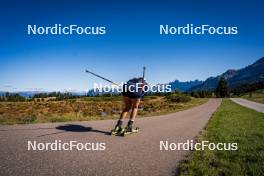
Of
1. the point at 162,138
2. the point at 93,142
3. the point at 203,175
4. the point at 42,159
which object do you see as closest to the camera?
the point at 203,175

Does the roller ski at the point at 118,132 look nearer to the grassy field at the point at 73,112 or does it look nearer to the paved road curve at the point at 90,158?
the paved road curve at the point at 90,158

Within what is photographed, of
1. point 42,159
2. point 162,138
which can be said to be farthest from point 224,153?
point 42,159

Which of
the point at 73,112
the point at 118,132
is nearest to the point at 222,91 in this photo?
the point at 73,112

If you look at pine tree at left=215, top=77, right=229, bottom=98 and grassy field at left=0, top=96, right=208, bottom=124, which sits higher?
pine tree at left=215, top=77, right=229, bottom=98

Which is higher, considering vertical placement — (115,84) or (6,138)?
(115,84)

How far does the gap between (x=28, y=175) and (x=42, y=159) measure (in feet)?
3.64

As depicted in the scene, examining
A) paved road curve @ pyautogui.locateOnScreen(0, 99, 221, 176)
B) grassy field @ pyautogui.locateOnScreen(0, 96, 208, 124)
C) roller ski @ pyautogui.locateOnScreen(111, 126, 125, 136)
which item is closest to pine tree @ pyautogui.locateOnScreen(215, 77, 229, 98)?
grassy field @ pyautogui.locateOnScreen(0, 96, 208, 124)

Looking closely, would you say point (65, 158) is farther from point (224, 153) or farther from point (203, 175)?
point (224, 153)

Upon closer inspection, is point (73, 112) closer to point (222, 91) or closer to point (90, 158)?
point (90, 158)

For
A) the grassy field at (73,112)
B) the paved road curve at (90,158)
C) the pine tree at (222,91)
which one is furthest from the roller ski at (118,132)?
the pine tree at (222,91)

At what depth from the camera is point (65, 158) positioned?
586 cm

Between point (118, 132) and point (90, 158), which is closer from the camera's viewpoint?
point (90, 158)

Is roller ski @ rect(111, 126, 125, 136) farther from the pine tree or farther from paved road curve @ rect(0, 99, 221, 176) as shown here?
the pine tree

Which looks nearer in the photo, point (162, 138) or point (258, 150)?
point (258, 150)
